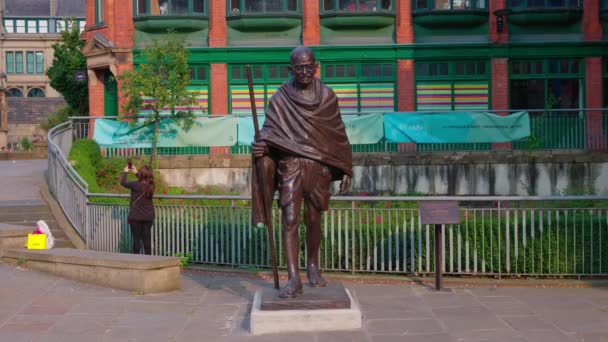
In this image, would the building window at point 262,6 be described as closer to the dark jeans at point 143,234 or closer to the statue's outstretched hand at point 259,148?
the dark jeans at point 143,234

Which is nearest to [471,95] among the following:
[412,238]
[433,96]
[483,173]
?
[433,96]

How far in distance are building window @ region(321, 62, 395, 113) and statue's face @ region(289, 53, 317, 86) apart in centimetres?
1881

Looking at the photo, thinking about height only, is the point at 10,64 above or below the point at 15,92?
above

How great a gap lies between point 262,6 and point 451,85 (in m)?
6.84

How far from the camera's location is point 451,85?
2816cm

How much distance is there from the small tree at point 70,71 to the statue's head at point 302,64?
91.8 feet

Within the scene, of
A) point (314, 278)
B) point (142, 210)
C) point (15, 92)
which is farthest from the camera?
point (15, 92)

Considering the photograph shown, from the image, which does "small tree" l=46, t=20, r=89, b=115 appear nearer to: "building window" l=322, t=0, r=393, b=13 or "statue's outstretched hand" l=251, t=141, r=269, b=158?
"building window" l=322, t=0, r=393, b=13

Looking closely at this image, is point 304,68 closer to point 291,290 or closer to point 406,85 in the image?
point 291,290

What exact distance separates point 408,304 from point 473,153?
44.7ft

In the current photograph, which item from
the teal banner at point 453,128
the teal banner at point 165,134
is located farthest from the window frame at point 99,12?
the teal banner at point 453,128

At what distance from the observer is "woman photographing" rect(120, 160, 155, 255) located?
45.4 ft

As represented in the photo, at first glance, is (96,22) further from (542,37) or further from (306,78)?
(306,78)

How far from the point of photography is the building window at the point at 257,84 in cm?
2791
